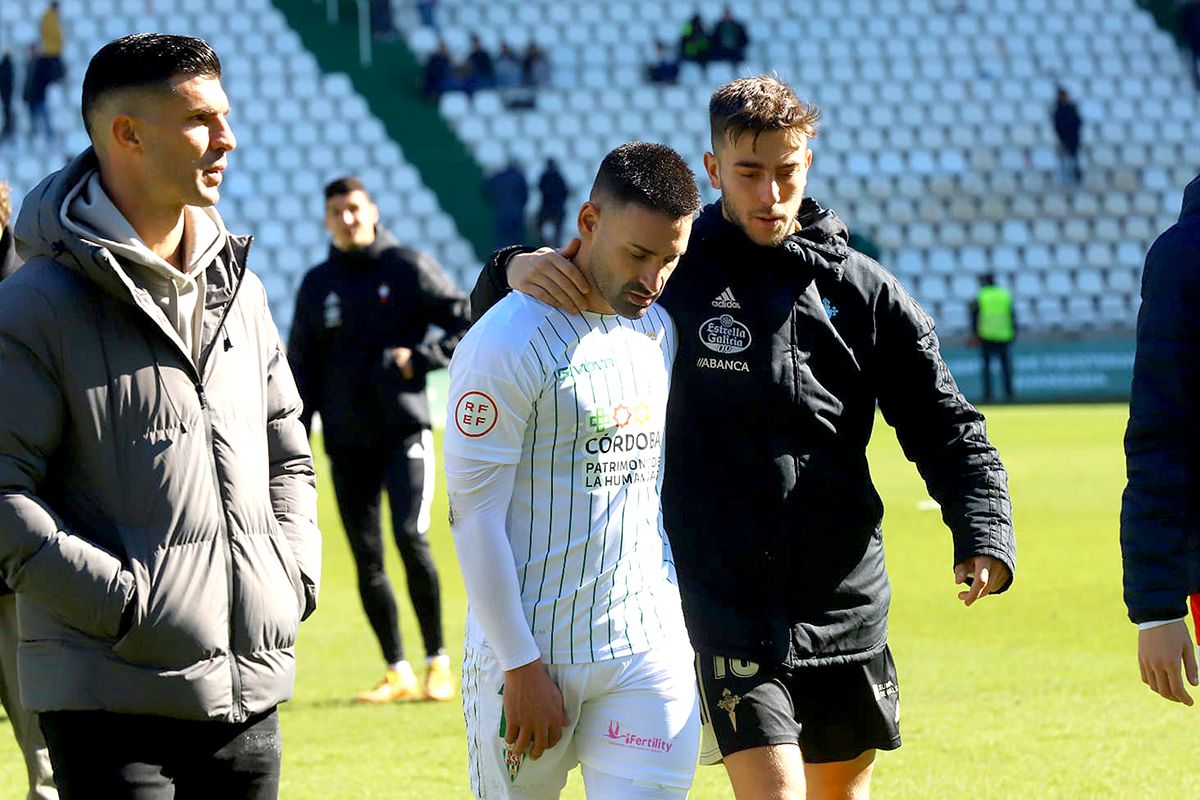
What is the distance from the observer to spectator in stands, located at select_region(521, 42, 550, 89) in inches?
1265

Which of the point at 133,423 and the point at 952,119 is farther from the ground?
the point at 133,423

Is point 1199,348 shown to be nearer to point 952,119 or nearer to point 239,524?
point 239,524

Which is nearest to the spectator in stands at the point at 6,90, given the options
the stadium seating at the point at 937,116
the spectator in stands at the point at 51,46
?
the spectator in stands at the point at 51,46

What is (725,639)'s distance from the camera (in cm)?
405

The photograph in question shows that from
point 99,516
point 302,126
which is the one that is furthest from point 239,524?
point 302,126

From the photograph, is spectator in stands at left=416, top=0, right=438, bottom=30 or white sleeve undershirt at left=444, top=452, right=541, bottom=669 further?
spectator in stands at left=416, top=0, right=438, bottom=30

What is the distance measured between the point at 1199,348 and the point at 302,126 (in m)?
28.4

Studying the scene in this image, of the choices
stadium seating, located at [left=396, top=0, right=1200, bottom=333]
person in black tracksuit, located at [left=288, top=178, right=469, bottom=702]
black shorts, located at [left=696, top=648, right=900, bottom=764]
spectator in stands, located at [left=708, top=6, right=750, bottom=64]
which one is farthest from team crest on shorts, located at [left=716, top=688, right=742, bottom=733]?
spectator in stands, located at [left=708, top=6, right=750, bottom=64]

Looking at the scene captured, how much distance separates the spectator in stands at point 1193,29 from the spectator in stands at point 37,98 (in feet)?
70.8

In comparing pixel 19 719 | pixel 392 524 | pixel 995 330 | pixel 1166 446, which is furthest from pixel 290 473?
pixel 995 330

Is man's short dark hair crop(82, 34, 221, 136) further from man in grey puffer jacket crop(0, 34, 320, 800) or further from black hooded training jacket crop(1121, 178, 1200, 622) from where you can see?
black hooded training jacket crop(1121, 178, 1200, 622)

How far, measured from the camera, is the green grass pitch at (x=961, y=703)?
6137mm

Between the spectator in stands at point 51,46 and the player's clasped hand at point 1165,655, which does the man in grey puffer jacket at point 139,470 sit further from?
the spectator in stands at point 51,46

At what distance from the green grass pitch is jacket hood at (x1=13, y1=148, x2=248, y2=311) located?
3313mm
